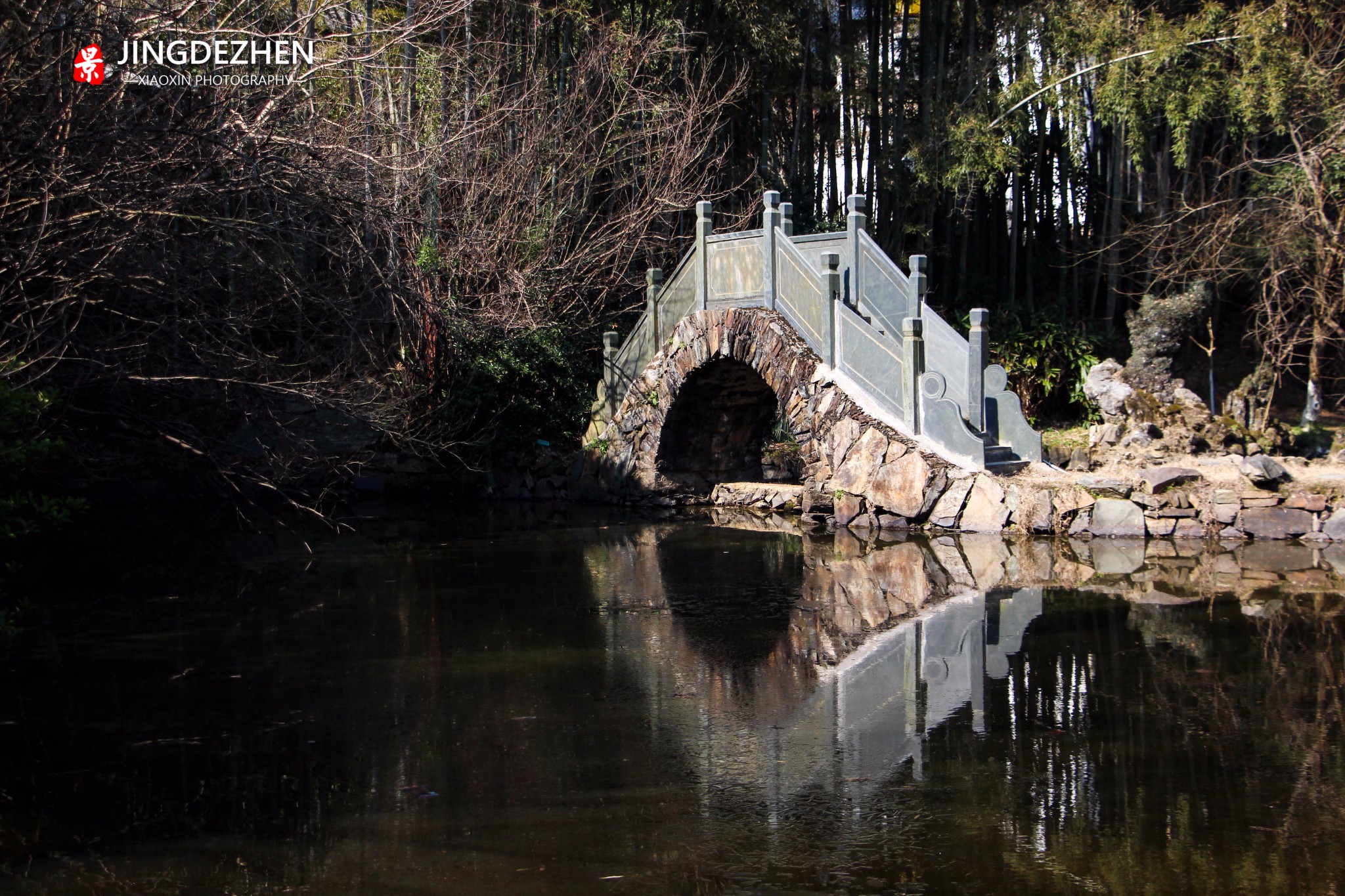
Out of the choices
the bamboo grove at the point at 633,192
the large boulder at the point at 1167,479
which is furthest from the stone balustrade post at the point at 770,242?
the large boulder at the point at 1167,479

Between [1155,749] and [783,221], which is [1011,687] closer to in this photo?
[1155,749]

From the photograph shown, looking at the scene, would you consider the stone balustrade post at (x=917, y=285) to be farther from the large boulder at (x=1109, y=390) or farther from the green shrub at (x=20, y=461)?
the green shrub at (x=20, y=461)

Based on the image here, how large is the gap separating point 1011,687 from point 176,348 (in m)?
8.49

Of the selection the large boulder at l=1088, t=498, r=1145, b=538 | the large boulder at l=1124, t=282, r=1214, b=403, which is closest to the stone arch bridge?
the large boulder at l=1088, t=498, r=1145, b=538

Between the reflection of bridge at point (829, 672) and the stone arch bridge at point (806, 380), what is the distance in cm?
284

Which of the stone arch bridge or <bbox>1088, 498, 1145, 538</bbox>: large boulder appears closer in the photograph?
<bbox>1088, 498, 1145, 538</bbox>: large boulder

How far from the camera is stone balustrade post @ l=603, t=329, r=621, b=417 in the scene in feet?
56.4

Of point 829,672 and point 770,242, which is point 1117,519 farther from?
point 829,672

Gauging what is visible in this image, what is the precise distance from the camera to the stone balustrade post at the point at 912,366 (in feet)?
41.6

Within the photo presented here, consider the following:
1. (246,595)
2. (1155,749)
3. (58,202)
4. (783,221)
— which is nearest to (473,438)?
(783,221)

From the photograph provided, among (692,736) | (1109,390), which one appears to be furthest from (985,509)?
(692,736)

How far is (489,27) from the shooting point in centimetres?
1792

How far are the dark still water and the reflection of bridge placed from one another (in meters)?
0.03

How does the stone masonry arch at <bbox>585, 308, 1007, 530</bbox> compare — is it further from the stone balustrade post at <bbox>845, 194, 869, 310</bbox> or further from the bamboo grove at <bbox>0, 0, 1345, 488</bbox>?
the bamboo grove at <bbox>0, 0, 1345, 488</bbox>
